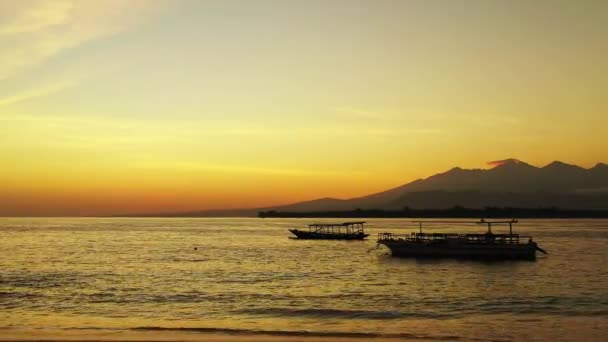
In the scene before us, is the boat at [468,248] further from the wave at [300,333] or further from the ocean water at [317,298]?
the wave at [300,333]

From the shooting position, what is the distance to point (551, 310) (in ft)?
110

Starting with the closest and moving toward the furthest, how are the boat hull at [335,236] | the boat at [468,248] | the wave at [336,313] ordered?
the wave at [336,313]
the boat at [468,248]
the boat hull at [335,236]

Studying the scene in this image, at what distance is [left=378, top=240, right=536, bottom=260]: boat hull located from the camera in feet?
217

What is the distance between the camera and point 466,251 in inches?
2655

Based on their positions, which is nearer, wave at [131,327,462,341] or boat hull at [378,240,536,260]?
wave at [131,327,462,341]

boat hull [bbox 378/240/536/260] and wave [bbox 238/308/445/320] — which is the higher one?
boat hull [bbox 378/240/536/260]

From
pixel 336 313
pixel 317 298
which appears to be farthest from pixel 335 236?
pixel 336 313

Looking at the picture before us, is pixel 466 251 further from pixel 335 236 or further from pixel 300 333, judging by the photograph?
pixel 335 236

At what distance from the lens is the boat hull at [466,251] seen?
6600cm

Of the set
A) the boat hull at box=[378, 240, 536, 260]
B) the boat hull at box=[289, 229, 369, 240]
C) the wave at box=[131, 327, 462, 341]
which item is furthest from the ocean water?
the boat hull at box=[289, 229, 369, 240]

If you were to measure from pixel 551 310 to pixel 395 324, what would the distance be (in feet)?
35.8

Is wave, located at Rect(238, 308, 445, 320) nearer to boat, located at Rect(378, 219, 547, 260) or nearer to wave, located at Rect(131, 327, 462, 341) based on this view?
wave, located at Rect(131, 327, 462, 341)

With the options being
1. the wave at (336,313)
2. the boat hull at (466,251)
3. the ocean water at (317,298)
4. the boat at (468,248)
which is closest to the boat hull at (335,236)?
the boat at (468,248)

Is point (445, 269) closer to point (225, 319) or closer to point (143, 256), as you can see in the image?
point (225, 319)
